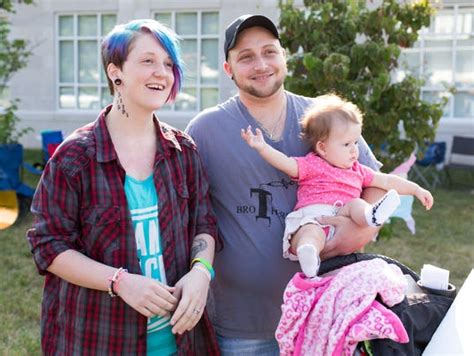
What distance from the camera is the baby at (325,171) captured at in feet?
7.42

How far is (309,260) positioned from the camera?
1.96 m

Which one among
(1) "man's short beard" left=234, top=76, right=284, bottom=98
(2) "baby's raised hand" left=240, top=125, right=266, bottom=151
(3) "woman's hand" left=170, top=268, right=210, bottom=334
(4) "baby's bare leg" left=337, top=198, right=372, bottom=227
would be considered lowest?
(3) "woman's hand" left=170, top=268, right=210, bottom=334

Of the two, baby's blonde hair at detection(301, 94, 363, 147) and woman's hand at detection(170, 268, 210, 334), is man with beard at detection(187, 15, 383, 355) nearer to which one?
baby's blonde hair at detection(301, 94, 363, 147)

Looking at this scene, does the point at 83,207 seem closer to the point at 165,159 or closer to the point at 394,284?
the point at 165,159

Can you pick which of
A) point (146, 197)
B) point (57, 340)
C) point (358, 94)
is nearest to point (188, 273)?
point (146, 197)

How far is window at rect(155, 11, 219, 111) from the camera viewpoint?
14.6 meters

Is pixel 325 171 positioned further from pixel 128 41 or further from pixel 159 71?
pixel 128 41

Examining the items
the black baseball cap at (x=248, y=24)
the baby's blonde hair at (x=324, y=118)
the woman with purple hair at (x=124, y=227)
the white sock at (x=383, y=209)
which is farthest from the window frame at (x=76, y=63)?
the white sock at (x=383, y=209)

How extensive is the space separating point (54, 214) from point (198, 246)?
532mm

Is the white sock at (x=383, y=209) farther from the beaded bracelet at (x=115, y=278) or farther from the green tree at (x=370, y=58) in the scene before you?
the green tree at (x=370, y=58)

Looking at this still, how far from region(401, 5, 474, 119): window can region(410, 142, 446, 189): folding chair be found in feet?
6.58

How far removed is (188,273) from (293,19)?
3518 mm

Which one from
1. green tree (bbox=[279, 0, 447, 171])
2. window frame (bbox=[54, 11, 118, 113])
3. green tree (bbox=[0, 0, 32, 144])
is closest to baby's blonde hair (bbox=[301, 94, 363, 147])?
green tree (bbox=[279, 0, 447, 171])

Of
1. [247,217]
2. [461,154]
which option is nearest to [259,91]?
[247,217]
